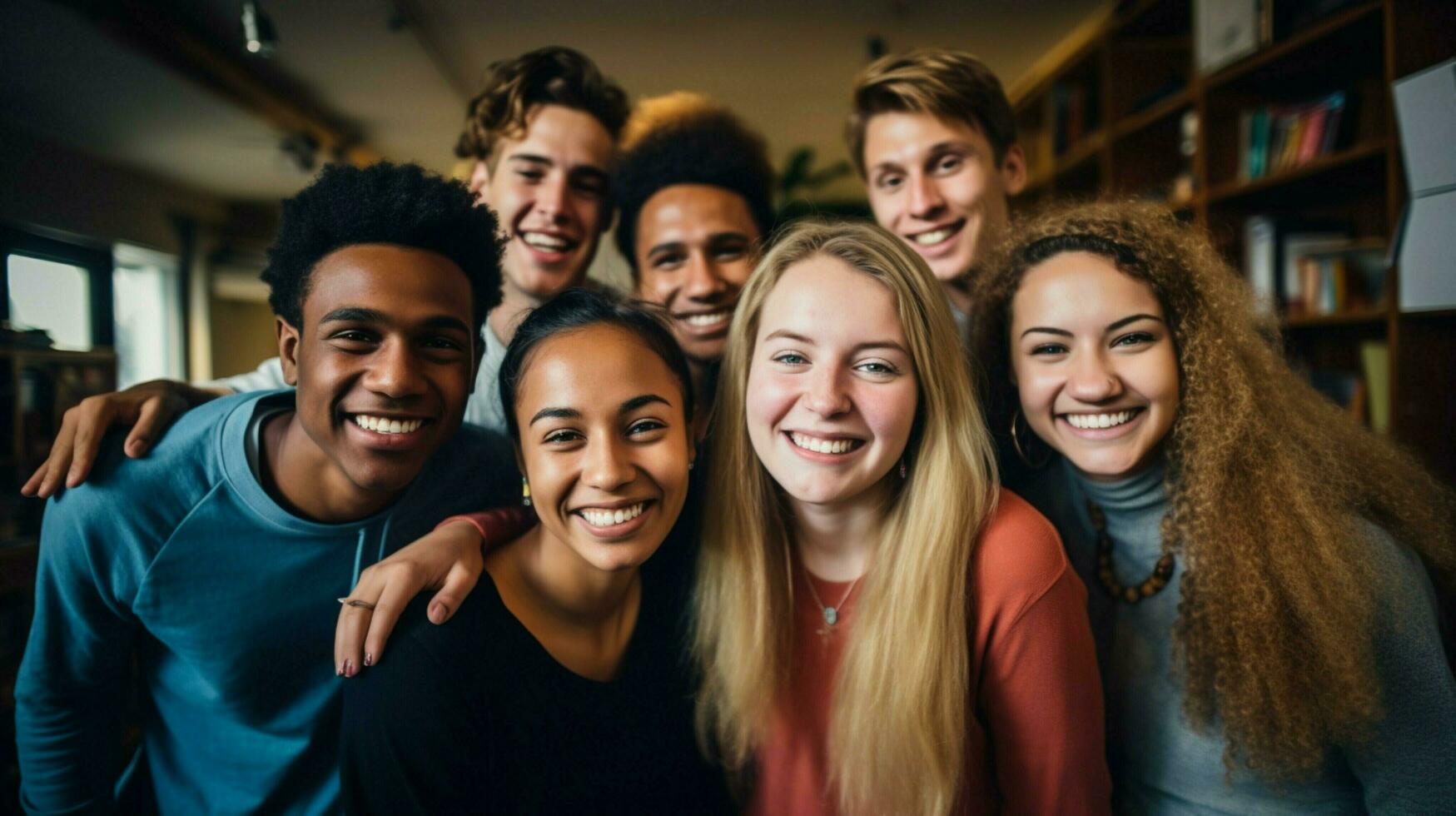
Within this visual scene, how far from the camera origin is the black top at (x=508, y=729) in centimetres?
105

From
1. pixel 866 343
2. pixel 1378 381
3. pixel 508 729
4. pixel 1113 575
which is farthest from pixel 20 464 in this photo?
pixel 1378 381

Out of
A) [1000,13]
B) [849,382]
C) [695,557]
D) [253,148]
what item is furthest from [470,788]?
[1000,13]

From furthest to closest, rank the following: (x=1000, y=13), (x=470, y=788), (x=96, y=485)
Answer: (x=1000, y=13) < (x=96, y=485) < (x=470, y=788)

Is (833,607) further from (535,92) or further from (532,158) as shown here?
(535,92)

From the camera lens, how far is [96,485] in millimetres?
1203

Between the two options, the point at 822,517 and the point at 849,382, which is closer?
the point at 849,382

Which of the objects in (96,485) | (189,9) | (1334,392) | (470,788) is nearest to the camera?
(470,788)

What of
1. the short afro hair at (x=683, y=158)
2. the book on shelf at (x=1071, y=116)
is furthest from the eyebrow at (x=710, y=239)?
the book on shelf at (x=1071, y=116)

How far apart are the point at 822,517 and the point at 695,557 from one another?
0.29 metres

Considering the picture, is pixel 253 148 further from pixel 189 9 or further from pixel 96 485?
pixel 96 485

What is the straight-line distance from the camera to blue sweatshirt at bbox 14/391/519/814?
1.21 meters

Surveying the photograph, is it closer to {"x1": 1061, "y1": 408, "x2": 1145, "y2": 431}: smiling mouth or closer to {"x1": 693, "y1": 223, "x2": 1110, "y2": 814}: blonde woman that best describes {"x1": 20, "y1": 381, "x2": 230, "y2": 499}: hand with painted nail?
{"x1": 693, "y1": 223, "x2": 1110, "y2": 814}: blonde woman

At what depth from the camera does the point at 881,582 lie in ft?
4.32

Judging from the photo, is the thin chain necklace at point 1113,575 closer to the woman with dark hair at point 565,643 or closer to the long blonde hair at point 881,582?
the long blonde hair at point 881,582
